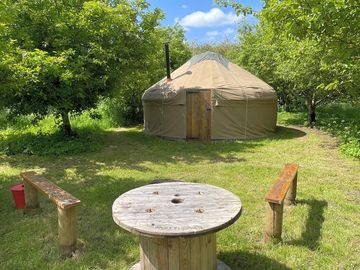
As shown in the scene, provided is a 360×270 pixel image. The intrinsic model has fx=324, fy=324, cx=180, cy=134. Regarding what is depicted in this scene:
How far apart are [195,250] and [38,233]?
7.06 ft

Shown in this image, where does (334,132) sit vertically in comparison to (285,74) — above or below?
below

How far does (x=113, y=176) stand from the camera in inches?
237

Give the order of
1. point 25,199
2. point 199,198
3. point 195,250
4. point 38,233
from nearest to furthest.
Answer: point 195,250 < point 199,198 < point 38,233 < point 25,199

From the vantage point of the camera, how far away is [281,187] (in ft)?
11.9

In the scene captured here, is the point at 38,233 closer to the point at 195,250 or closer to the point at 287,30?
the point at 195,250

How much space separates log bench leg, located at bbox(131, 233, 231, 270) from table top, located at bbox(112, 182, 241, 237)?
0.56 feet

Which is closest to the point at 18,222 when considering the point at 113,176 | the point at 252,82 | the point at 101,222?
the point at 101,222

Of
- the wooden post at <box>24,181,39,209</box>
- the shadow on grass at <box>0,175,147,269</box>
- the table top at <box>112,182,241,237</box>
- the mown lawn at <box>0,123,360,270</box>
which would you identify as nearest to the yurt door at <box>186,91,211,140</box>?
the mown lawn at <box>0,123,360,270</box>

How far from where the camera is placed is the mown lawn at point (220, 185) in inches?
128

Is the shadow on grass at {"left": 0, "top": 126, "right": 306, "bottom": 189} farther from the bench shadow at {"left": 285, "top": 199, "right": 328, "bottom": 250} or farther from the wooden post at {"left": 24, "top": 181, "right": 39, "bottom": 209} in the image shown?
the bench shadow at {"left": 285, "top": 199, "right": 328, "bottom": 250}

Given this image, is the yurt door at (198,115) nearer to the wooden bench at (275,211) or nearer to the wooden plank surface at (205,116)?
the wooden plank surface at (205,116)

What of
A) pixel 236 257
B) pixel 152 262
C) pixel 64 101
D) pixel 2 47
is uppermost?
pixel 2 47

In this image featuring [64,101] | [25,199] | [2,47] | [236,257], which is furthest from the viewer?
[64,101]

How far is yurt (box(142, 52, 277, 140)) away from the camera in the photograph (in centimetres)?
970
